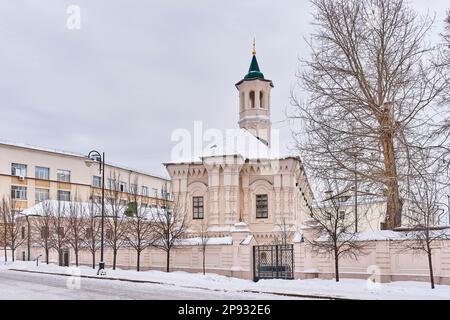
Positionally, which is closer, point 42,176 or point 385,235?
point 385,235

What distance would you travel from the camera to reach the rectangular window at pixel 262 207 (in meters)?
42.2

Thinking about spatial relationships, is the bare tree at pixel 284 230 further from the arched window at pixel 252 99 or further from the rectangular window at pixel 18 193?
the rectangular window at pixel 18 193

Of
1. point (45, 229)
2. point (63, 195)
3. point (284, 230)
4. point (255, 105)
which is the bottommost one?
point (284, 230)

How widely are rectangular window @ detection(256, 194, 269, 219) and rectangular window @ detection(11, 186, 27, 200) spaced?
120ft

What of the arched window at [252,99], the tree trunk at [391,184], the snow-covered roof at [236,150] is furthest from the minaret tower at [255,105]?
the tree trunk at [391,184]

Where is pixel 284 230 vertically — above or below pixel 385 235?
below

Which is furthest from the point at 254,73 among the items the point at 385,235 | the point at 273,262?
the point at 385,235

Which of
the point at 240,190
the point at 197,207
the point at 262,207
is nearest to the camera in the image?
the point at 262,207

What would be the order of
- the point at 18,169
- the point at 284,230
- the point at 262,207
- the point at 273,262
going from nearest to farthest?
1. the point at 273,262
2. the point at 284,230
3. the point at 262,207
4. the point at 18,169

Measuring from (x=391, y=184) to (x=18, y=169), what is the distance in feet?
179

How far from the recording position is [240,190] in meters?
42.8

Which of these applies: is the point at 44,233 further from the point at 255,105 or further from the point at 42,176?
the point at 42,176
